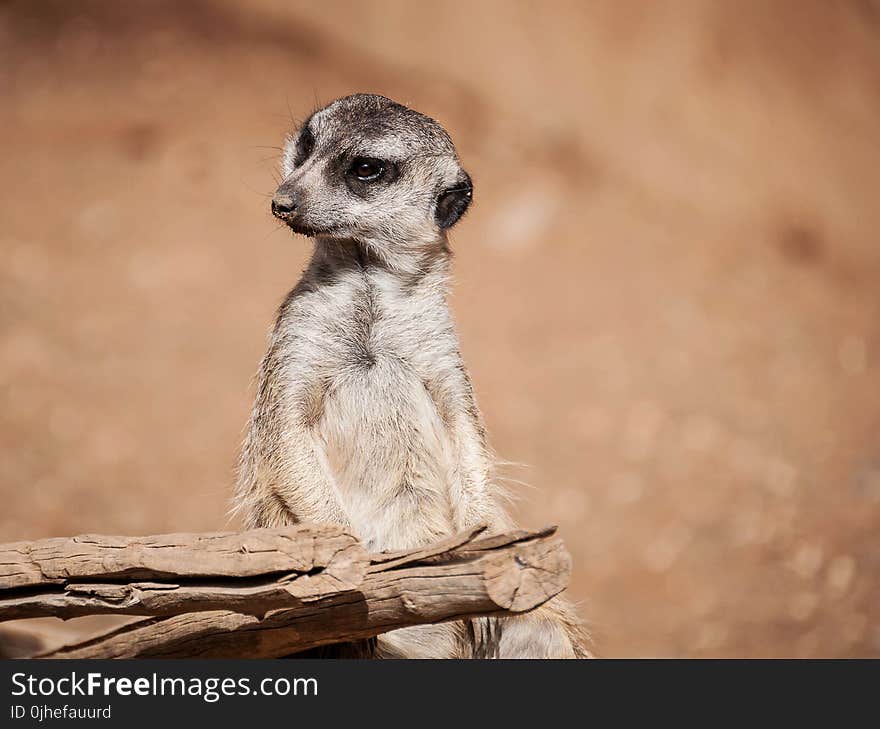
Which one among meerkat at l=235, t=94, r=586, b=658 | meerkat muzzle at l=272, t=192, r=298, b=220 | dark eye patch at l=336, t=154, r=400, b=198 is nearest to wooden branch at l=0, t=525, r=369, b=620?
meerkat at l=235, t=94, r=586, b=658

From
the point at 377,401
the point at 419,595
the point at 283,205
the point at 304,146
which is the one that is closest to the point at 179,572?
the point at 419,595

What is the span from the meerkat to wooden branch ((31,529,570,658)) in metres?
0.38

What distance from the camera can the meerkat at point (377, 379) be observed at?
2.64 meters

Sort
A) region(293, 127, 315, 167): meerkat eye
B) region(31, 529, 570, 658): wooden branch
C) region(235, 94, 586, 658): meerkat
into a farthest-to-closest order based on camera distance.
A: region(293, 127, 315, 167): meerkat eye < region(235, 94, 586, 658): meerkat < region(31, 529, 570, 658): wooden branch

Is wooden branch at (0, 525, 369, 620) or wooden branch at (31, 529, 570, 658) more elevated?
wooden branch at (0, 525, 369, 620)

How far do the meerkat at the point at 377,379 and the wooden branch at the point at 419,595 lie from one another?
382 millimetres

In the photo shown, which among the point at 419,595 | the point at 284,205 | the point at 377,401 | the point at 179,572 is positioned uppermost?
the point at 284,205

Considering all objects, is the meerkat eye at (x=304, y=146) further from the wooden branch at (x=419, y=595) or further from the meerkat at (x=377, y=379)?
the wooden branch at (x=419, y=595)

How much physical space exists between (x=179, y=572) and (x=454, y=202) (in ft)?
4.26

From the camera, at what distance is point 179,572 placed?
2.09 metres

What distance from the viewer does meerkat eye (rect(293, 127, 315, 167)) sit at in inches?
110

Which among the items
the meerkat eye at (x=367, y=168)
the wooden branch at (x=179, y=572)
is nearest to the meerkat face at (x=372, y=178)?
A: the meerkat eye at (x=367, y=168)

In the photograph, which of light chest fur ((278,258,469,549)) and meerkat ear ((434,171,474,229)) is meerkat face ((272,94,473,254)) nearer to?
meerkat ear ((434,171,474,229))

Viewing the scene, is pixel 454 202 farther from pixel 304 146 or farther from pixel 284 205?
pixel 284 205
